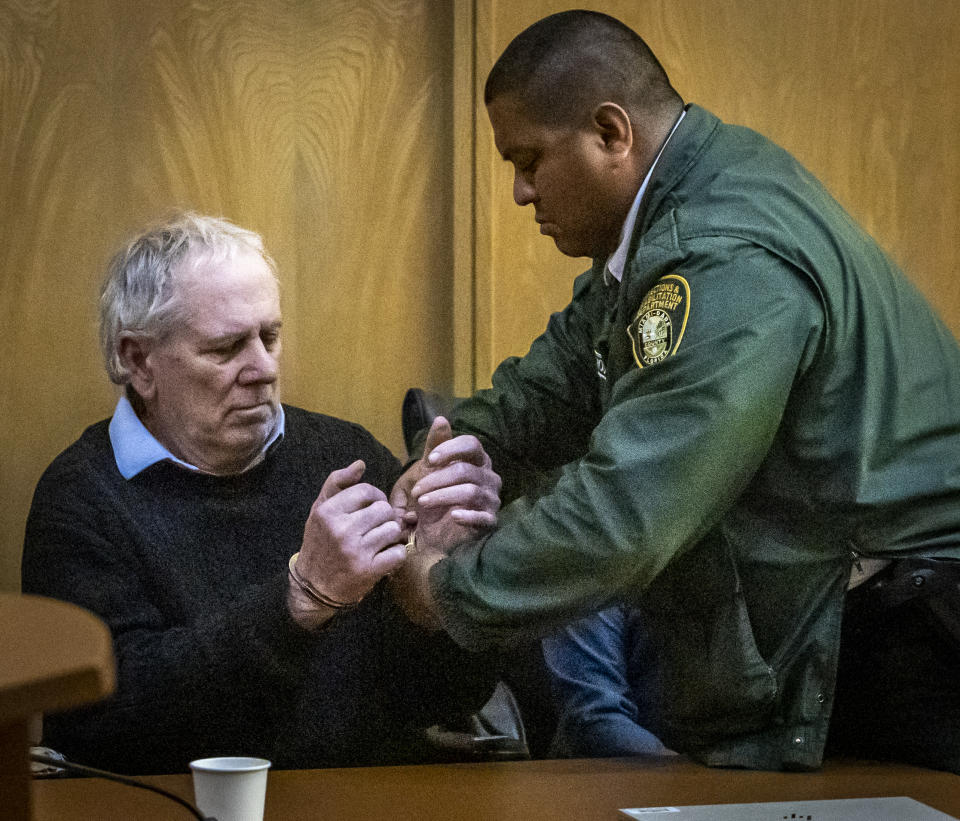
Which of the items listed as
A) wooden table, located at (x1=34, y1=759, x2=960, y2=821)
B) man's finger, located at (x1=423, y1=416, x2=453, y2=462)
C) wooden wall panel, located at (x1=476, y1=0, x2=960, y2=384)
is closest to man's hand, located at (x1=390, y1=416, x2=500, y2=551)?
man's finger, located at (x1=423, y1=416, x2=453, y2=462)

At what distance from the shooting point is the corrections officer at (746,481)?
1256 millimetres

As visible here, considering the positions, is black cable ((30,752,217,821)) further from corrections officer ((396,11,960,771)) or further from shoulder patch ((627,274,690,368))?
shoulder patch ((627,274,690,368))

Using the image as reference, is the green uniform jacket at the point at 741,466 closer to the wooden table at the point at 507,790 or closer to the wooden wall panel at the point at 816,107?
the wooden table at the point at 507,790

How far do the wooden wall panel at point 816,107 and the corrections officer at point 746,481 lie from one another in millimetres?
235

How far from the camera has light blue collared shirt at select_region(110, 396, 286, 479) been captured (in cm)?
147

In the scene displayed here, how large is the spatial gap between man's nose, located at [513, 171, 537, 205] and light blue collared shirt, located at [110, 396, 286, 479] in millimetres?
571

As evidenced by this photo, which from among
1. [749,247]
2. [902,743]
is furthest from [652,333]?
[902,743]

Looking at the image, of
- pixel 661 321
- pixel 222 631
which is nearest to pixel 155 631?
pixel 222 631

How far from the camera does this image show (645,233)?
1434 millimetres

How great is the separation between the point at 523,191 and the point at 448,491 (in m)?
0.42

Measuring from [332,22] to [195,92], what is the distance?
21 cm

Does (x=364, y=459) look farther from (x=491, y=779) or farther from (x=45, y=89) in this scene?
(x=45, y=89)

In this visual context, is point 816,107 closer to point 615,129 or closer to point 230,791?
point 615,129

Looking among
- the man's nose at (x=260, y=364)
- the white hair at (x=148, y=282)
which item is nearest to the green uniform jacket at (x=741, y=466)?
the man's nose at (x=260, y=364)
